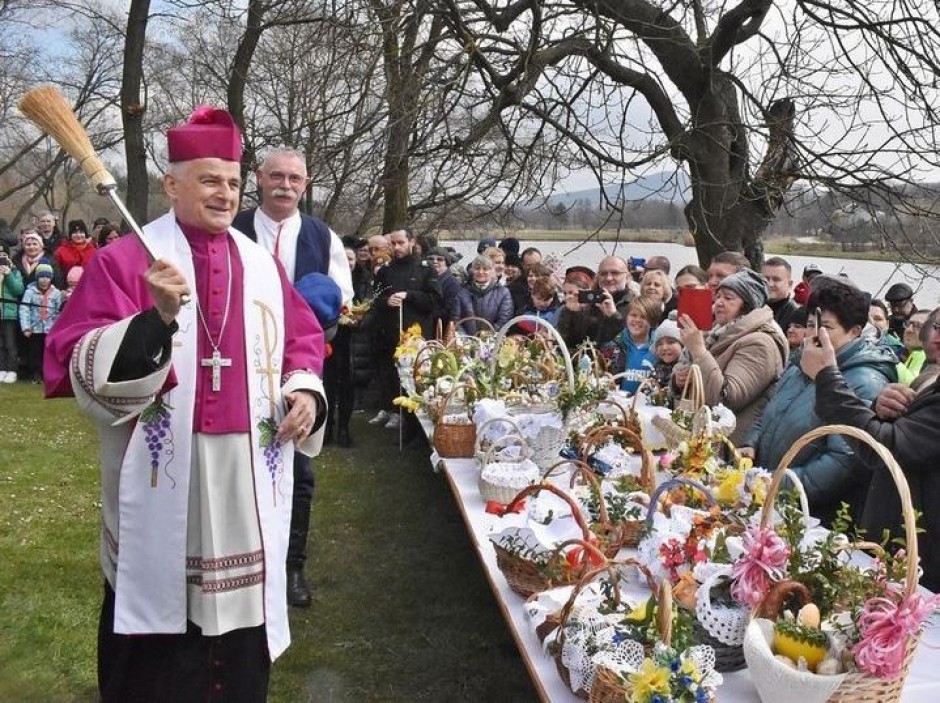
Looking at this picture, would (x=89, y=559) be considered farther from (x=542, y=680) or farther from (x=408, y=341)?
(x=542, y=680)

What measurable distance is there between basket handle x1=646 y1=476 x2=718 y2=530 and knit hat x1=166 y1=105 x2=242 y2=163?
1.54 meters

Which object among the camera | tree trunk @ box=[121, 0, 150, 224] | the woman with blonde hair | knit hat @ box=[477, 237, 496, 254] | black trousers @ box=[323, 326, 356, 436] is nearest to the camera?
the woman with blonde hair

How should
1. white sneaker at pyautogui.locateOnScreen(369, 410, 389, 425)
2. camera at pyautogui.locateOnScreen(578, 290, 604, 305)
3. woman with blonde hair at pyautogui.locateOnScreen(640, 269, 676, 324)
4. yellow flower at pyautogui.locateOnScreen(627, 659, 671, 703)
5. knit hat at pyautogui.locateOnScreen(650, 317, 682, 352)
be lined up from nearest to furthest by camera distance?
yellow flower at pyautogui.locateOnScreen(627, 659, 671, 703), knit hat at pyautogui.locateOnScreen(650, 317, 682, 352), woman with blonde hair at pyautogui.locateOnScreen(640, 269, 676, 324), camera at pyautogui.locateOnScreen(578, 290, 604, 305), white sneaker at pyautogui.locateOnScreen(369, 410, 389, 425)

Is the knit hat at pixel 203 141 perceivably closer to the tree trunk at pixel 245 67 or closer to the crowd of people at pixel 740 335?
the crowd of people at pixel 740 335

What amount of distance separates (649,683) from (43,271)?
30.2ft

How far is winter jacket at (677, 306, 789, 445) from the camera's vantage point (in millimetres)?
3988

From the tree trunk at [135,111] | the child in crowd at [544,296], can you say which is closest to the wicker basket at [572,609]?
the child in crowd at [544,296]

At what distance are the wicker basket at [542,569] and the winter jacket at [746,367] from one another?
1.64 metres

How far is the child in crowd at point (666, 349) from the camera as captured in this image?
4.68 meters

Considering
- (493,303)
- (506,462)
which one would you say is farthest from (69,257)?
(506,462)

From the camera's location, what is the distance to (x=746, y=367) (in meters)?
4.11

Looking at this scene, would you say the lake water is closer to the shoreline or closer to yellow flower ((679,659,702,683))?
the shoreline

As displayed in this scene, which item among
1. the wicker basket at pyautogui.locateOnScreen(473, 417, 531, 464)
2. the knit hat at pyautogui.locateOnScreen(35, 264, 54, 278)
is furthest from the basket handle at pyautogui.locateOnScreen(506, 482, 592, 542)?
the knit hat at pyautogui.locateOnScreen(35, 264, 54, 278)

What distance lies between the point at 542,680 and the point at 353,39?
4742mm
